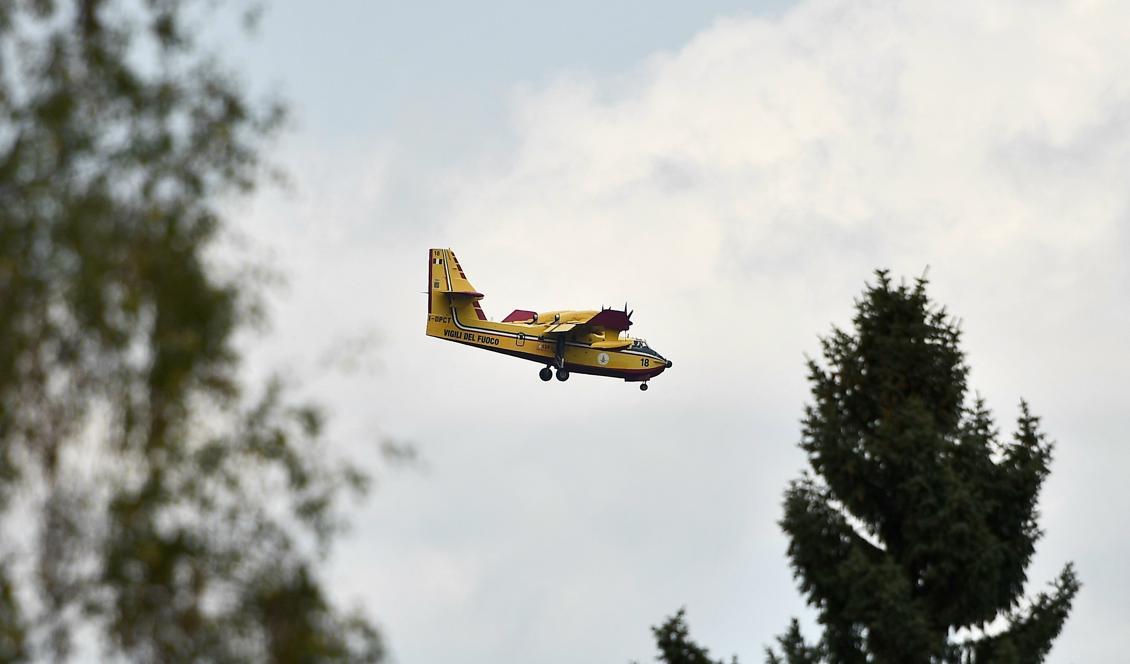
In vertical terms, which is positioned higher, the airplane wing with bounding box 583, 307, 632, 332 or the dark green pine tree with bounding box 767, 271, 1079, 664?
the airplane wing with bounding box 583, 307, 632, 332

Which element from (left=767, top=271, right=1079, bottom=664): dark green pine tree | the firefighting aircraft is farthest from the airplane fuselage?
(left=767, top=271, right=1079, bottom=664): dark green pine tree

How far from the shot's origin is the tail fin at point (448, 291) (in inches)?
3339

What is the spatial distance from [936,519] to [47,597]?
16.3 m

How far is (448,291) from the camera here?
85000 millimetres

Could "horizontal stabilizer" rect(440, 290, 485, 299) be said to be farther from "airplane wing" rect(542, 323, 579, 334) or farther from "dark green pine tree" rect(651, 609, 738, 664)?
"dark green pine tree" rect(651, 609, 738, 664)

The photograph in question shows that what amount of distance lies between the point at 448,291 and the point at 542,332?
4.77 m

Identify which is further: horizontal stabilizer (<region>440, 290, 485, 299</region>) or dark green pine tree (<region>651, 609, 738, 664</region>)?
horizontal stabilizer (<region>440, 290, 485, 299</region>)

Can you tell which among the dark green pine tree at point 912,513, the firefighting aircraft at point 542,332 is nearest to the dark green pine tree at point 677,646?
the dark green pine tree at point 912,513

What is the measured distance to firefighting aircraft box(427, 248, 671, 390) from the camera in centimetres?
8481

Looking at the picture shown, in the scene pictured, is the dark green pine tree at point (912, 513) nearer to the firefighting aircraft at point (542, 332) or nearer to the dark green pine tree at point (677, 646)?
the dark green pine tree at point (677, 646)

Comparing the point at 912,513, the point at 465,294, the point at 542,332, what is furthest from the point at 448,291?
the point at 912,513

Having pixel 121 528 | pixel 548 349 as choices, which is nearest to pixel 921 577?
pixel 121 528

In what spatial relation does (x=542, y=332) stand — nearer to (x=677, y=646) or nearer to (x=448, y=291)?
(x=448, y=291)

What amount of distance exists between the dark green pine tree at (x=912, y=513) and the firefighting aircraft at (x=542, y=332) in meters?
49.9
